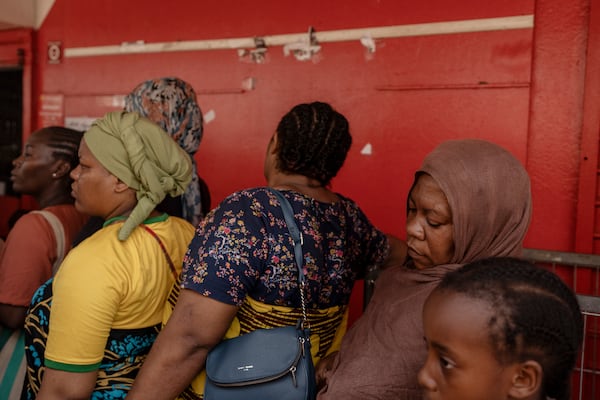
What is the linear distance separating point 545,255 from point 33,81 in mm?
4682

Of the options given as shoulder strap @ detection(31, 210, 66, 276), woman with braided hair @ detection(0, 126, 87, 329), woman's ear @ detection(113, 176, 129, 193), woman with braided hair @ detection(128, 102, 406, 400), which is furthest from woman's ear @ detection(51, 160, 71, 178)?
woman with braided hair @ detection(128, 102, 406, 400)

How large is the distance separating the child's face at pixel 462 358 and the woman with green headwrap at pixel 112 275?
91 cm

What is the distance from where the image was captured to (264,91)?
150 inches

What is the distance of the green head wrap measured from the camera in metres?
1.73

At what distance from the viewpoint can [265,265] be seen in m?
1.55

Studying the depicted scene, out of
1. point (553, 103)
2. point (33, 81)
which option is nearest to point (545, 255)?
point (553, 103)

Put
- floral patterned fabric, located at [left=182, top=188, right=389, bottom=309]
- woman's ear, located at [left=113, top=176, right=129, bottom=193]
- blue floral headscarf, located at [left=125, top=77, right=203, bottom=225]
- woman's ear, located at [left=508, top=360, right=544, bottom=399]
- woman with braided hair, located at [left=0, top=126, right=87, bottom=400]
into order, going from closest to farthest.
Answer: woman's ear, located at [left=508, top=360, right=544, bottom=399]
floral patterned fabric, located at [left=182, top=188, right=389, bottom=309]
woman's ear, located at [left=113, top=176, right=129, bottom=193]
woman with braided hair, located at [left=0, top=126, right=87, bottom=400]
blue floral headscarf, located at [left=125, top=77, right=203, bottom=225]

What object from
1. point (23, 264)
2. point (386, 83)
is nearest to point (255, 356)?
point (23, 264)

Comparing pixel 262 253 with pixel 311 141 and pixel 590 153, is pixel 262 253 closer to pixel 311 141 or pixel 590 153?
pixel 311 141

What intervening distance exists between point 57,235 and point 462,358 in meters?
1.78

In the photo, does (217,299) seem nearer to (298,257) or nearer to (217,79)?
(298,257)

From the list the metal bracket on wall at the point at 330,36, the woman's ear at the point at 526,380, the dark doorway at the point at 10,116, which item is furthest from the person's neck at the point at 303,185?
the dark doorway at the point at 10,116

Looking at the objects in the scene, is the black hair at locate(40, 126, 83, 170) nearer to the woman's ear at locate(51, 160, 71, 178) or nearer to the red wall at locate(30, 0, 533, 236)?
the woman's ear at locate(51, 160, 71, 178)

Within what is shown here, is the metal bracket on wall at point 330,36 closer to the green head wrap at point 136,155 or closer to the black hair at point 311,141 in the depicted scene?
the black hair at point 311,141
